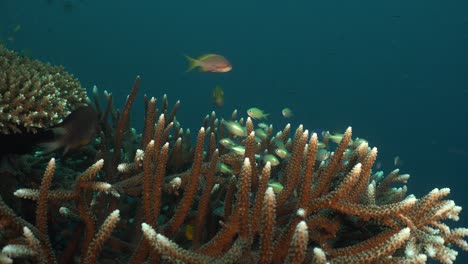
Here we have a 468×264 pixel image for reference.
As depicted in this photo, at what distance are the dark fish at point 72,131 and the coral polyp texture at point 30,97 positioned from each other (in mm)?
118

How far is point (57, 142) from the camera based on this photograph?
3441 mm

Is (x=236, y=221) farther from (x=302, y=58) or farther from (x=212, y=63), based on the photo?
(x=302, y=58)

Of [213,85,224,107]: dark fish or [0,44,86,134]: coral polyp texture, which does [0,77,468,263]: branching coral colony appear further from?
[213,85,224,107]: dark fish

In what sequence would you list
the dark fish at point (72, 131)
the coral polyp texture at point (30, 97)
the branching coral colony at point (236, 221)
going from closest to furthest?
the branching coral colony at point (236, 221) < the coral polyp texture at point (30, 97) < the dark fish at point (72, 131)

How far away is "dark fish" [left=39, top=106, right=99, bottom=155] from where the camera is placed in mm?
3432

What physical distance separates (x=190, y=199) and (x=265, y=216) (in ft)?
2.78

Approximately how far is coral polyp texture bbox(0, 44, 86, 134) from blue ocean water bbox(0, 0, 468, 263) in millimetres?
50507

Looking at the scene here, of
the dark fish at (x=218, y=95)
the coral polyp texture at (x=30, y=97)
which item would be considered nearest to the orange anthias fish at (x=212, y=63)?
the dark fish at (x=218, y=95)

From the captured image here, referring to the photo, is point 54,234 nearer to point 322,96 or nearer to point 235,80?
point 322,96

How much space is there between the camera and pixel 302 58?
95.7m

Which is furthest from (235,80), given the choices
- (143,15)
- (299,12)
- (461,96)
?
(461,96)

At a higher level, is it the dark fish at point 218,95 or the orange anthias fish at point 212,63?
the orange anthias fish at point 212,63

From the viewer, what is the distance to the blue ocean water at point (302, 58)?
207ft

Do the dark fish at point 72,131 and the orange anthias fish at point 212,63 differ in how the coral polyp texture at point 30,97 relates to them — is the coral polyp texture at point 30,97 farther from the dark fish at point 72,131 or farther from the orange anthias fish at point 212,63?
the orange anthias fish at point 212,63
